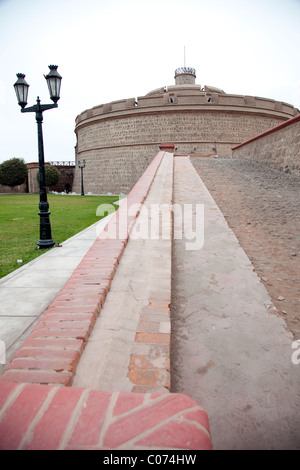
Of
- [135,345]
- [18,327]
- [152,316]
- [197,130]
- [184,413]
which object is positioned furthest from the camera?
[197,130]

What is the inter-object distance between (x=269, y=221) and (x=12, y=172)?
97.6ft

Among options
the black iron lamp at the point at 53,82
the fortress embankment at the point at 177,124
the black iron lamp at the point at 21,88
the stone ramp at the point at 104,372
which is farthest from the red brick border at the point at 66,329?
the fortress embankment at the point at 177,124

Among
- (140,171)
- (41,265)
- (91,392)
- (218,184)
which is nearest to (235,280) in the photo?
(91,392)

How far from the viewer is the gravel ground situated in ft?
7.96

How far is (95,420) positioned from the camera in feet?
2.90

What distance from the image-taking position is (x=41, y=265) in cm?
393

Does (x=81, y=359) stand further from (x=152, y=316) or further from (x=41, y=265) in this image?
(x=41, y=265)

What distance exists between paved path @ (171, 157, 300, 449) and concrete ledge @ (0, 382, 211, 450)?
392 mm

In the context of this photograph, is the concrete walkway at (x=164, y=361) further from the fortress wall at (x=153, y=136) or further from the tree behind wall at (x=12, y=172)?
the tree behind wall at (x=12, y=172)

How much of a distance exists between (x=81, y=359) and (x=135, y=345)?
0.29 meters

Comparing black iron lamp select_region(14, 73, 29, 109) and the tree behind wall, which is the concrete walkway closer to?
black iron lamp select_region(14, 73, 29, 109)

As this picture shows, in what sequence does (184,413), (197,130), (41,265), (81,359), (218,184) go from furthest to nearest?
1. (197,130)
2. (218,184)
3. (41,265)
4. (81,359)
5. (184,413)

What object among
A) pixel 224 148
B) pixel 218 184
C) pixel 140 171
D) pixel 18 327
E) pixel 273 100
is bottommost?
pixel 18 327

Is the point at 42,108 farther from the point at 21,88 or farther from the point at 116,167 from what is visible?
the point at 116,167
